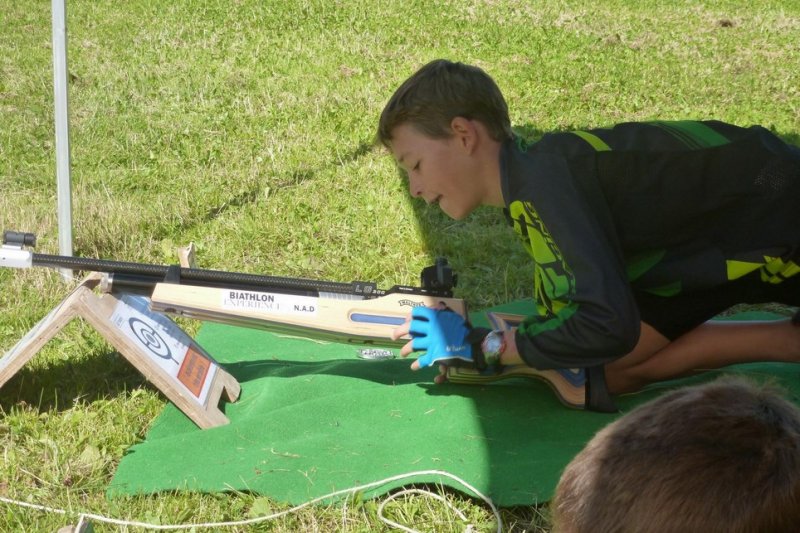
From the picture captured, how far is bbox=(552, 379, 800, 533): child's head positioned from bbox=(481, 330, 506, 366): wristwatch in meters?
2.04

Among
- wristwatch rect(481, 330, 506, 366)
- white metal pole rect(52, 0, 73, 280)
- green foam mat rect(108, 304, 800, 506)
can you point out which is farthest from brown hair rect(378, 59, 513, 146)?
white metal pole rect(52, 0, 73, 280)

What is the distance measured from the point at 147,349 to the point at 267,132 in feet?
12.8

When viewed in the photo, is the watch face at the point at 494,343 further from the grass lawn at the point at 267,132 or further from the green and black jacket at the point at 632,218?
the grass lawn at the point at 267,132

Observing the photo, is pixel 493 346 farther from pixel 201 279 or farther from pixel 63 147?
pixel 63 147

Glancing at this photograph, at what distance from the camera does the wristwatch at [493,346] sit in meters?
3.38

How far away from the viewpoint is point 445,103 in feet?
10.8

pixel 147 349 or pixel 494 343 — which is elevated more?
pixel 147 349

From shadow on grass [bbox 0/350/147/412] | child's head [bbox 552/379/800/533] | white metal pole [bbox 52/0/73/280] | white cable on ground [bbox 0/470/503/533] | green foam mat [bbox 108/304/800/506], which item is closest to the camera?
child's head [bbox 552/379/800/533]

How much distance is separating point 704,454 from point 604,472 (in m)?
0.14

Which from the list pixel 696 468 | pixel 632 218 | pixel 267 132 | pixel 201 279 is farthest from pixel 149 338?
pixel 267 132

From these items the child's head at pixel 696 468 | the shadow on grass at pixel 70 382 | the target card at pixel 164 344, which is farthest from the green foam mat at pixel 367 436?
the child's head at pixel 696 468

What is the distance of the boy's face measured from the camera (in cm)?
332

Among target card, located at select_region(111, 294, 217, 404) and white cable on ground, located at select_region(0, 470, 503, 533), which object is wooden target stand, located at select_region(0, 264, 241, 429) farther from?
white cable on ground, located at select_region(0, 470, 503, 533)

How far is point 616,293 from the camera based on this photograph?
3.03m
